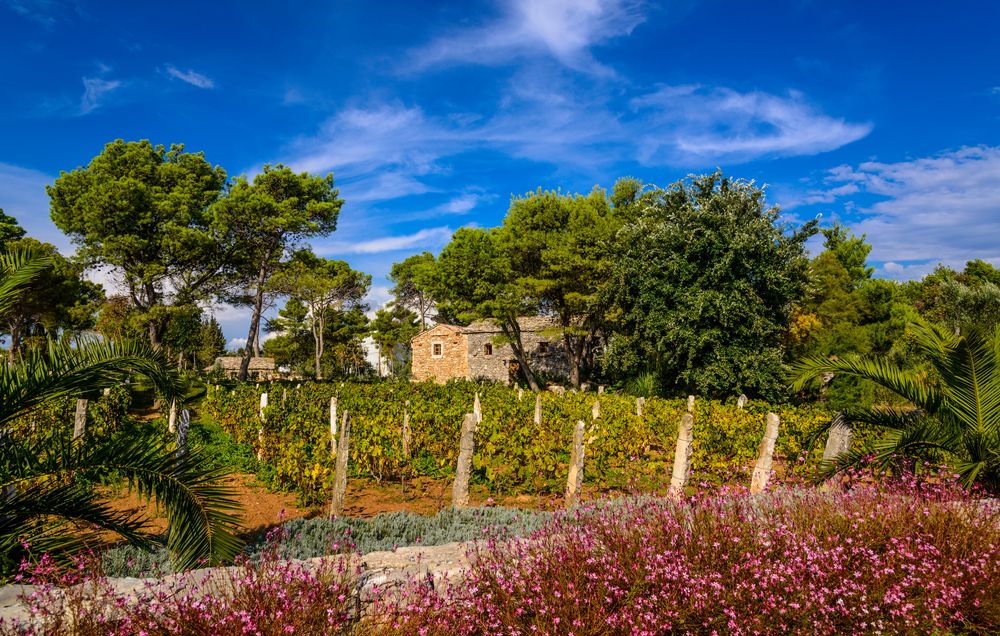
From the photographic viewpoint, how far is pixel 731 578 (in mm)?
3711

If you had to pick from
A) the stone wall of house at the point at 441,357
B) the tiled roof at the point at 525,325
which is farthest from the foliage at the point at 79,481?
the stone wall of house at the point at 441,357

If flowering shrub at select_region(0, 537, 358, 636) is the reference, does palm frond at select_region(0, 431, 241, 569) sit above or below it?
above

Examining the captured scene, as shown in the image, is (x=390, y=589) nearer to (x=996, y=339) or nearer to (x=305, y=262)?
(x=996, y=339)

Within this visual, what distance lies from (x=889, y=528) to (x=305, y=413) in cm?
1270

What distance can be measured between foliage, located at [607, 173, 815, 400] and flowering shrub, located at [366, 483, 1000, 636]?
15.9 metres

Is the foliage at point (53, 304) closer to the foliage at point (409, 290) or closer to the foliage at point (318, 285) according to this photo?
the foliage at point (318, 285)

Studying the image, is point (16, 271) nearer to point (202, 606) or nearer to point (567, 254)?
point (202, 606)

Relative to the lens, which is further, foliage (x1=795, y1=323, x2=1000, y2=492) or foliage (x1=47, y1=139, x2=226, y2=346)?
foliage (x1=47, y1=139, x2=226, y2=346)

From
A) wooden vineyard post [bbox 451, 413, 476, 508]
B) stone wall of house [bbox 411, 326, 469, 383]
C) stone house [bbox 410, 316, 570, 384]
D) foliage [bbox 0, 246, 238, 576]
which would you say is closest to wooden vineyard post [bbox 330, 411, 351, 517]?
wooden vineyard post [bbox 451, 413, 476, 508]

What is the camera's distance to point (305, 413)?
14016mm

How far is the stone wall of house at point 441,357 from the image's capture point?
119ft

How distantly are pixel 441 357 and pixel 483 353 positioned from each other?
3039 mm

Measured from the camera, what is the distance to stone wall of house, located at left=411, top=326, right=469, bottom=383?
3634cm

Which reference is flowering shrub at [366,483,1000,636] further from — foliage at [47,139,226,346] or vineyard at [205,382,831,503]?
foliage at [47,139,226,346]
